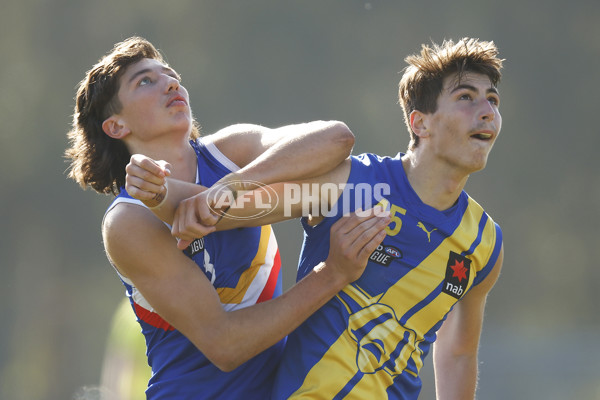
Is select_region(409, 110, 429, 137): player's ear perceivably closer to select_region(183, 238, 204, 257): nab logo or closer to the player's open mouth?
the player's open mouth

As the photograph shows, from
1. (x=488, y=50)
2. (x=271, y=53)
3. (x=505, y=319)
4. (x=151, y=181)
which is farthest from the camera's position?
(x=271, y=53)

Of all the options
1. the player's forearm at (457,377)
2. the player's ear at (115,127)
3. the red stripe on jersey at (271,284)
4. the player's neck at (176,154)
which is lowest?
the player's forearm at (457,377)

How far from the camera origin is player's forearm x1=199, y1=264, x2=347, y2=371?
7.93 ft

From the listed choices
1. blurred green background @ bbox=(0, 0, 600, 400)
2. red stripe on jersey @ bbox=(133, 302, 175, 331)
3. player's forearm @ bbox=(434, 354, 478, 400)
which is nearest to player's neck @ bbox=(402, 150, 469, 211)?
player's forearm @ bbox=(434, 354, 478, 400)

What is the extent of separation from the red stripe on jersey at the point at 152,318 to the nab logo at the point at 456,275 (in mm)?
1009

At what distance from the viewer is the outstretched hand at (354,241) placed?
2395 mm

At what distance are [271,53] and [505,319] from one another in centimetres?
384

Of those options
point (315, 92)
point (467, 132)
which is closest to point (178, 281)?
point (467, 132)

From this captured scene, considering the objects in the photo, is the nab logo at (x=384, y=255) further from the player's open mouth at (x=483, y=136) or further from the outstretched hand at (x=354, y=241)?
the player's open mouth at (x=483, y=136)

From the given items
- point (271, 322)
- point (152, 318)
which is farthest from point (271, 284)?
point (152, 318)

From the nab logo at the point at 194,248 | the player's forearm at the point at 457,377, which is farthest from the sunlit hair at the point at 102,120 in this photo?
the player's forearm at the point at 457,377

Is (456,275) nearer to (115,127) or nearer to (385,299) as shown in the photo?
(385,299)

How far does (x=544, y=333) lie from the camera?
7629 mm

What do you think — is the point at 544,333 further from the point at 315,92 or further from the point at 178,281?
the point at 178,281
